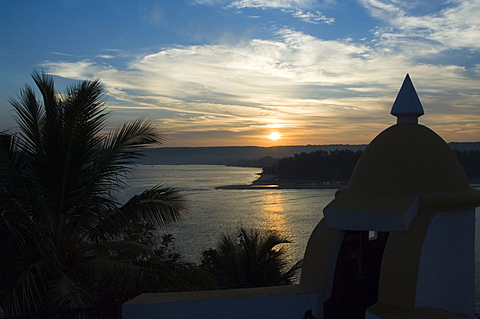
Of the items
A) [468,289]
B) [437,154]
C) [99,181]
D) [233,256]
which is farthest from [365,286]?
[233,256]

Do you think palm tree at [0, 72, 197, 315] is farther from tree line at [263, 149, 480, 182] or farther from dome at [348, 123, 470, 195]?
tree line at [263, 149, 480, 182]

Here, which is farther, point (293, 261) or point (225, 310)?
point (293, 261)

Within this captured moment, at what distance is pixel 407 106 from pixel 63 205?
5.61m

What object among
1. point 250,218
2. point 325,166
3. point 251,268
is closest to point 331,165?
point 325,166

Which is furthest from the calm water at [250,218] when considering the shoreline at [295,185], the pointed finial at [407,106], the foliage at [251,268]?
the pointed finial at [407,106]

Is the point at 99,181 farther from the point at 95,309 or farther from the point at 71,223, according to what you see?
the point at 95,309

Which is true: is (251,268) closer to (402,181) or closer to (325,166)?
(402,181)

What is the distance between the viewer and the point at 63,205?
703 cm

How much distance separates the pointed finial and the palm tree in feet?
13.7

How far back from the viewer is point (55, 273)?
6508 mm

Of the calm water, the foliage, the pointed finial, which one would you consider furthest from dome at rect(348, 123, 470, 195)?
the calm water

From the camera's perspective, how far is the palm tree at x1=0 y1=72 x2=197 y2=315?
20.9 ft

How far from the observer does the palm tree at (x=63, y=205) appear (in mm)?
6363

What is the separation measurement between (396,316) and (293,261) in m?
22.5
